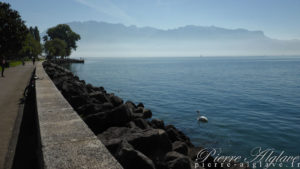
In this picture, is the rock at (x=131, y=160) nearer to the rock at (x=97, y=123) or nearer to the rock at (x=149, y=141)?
the rock at (x=149, y=141)

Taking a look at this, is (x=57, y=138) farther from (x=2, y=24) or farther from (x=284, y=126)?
(x=2, y=24)

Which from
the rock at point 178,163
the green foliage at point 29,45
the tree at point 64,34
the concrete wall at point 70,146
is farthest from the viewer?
the tree at point 64,34

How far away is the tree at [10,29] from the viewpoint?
31938 mm

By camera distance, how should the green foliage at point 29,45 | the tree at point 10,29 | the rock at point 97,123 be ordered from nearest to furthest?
the rock at point 97,123 < the tree at point 10,29 < the green foliage at point 29,45

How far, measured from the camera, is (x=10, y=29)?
32344mm

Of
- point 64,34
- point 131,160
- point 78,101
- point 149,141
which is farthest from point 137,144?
point 64,34

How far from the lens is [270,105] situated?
59.0ft

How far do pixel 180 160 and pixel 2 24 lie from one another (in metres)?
36.1

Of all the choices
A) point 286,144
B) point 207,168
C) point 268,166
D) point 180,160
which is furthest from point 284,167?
point 180,160

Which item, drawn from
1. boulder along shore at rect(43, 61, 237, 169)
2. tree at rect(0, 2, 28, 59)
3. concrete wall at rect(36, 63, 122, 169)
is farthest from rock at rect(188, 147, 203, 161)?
tree at rect(0, 2, 28, 59)

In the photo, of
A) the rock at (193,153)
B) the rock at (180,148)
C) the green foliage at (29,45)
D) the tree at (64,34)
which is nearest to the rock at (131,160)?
the rock at (180,148)

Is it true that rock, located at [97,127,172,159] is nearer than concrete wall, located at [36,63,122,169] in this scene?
No

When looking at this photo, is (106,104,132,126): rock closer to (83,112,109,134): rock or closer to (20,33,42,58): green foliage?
(83,112,109,134): rock

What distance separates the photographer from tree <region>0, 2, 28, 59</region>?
31938 millimetres
